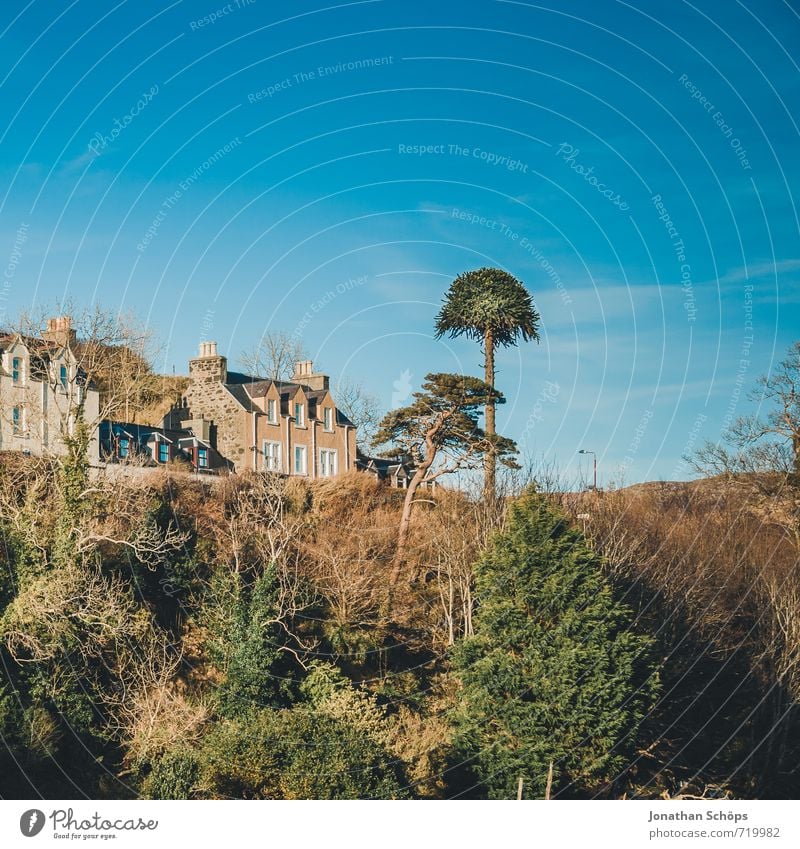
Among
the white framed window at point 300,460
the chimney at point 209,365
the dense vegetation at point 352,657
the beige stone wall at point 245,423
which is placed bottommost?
the dense vegetation at point 352,657

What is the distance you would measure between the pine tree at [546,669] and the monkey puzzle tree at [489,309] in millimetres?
26863

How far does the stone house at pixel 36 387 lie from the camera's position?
47312 mm

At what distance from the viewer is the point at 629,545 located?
5459 cm

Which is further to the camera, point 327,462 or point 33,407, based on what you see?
point 327,462

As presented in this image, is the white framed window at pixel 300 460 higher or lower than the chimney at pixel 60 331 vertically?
lower

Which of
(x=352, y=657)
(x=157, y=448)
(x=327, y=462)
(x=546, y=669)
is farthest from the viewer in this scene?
(x=327, y=462)

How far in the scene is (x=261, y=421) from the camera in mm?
62625

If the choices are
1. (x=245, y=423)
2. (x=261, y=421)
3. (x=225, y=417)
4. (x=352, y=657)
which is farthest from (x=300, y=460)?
(x=352, y=657)

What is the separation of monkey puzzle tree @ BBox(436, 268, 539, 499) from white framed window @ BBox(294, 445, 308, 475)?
444 inches

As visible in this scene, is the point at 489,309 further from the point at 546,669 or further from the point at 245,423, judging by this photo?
the point at 546,669

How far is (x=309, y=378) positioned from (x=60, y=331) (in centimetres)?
2422

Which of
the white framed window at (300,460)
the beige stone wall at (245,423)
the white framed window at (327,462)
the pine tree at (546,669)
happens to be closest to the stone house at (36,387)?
the beige stone wall at (245,423)

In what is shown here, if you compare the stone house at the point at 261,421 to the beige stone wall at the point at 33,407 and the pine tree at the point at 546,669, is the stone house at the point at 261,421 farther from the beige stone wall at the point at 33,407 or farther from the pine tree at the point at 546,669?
the pine tree at the point at 546,669
